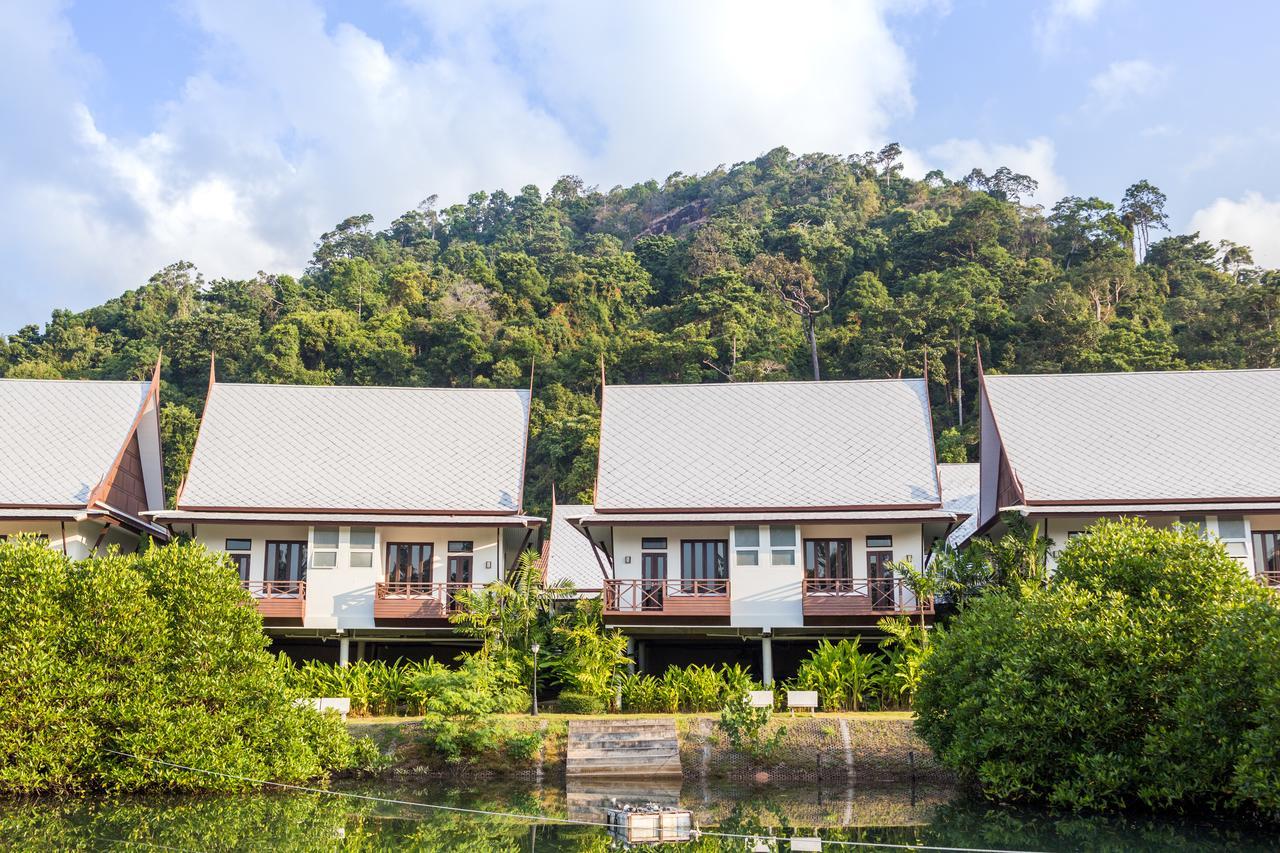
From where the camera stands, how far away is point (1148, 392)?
77.0 feet

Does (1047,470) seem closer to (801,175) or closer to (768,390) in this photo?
(768,390)

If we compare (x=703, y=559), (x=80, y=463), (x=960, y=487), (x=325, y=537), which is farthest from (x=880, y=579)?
(x=80, y=463)

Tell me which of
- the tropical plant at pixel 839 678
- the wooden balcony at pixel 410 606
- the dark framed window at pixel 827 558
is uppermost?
the dark framed window at pixel 827 558

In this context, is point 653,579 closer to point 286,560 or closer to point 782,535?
point 782,535

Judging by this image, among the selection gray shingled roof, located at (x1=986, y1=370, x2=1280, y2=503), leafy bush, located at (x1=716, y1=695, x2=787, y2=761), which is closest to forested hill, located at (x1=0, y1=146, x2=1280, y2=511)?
gray shingled roof, located at (x1=986, y1=370, x2=1280, y2=503)

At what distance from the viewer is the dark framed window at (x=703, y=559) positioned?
21.1 metres

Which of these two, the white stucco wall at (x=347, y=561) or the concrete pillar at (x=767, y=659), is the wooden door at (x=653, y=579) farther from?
the white stucco wall at (x=347, y=561)

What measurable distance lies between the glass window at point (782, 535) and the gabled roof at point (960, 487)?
5.08 meters

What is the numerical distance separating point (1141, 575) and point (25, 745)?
1368cm

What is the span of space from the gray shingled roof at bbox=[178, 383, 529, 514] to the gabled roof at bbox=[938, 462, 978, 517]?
905 centimetres

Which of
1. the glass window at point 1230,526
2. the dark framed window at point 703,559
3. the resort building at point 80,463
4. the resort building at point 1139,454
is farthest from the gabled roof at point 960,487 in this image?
the resort building at point 80,463

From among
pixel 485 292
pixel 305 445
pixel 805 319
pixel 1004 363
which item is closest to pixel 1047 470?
pixel 305 445

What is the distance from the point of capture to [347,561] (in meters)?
20.9

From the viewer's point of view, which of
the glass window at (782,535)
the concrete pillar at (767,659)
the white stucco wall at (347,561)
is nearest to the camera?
the concrete pillar at (767,659)
